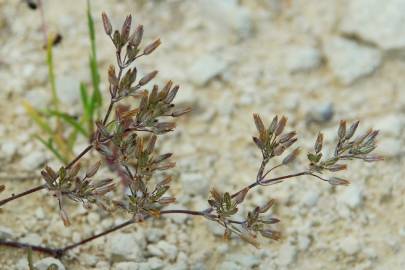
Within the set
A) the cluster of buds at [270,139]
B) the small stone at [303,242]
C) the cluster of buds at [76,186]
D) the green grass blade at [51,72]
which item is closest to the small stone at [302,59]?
the small stone at [303,242]

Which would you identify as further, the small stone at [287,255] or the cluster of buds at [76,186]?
the small stone at [287,255]

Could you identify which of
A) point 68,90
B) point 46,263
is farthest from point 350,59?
point 46,263

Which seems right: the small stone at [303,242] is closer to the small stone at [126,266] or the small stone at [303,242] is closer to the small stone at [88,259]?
the small stone at [126,266]

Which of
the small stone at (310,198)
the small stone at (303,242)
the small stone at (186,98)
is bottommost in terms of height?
the small stone at (303,242)

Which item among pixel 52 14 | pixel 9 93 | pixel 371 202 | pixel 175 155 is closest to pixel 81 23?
pixel 52 14

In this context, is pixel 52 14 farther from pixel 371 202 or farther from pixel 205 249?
pixel 371 202

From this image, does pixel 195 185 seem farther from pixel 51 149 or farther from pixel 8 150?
pixel 8 150
